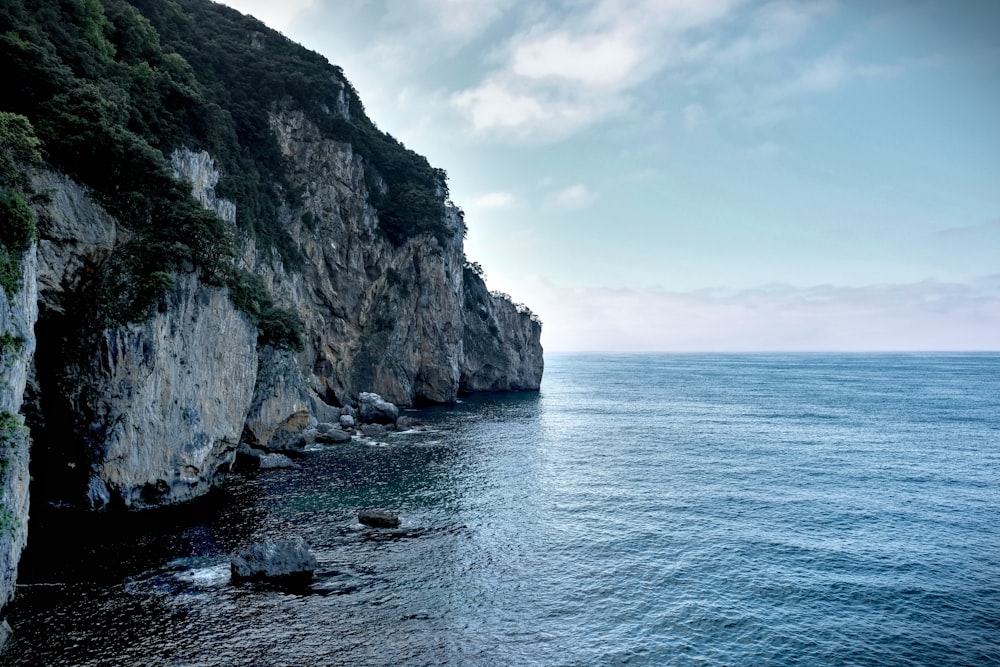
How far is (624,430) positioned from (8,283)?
57593 millimetres

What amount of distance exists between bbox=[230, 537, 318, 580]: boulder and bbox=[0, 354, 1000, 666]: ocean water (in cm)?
75

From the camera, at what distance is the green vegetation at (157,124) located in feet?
94.8

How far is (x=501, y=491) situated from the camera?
3981cm

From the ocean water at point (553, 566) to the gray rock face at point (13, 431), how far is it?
2246 mm

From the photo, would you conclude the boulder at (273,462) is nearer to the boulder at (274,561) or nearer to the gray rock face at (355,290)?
the boulder at (274,561)

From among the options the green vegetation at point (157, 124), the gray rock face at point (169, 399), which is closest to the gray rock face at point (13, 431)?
the green vegetation at point (157, 124)

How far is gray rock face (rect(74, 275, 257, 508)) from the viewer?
28.9 m

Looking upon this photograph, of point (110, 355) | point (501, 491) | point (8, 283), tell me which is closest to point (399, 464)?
point (501, 491)

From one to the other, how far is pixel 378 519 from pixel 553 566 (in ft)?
35.0

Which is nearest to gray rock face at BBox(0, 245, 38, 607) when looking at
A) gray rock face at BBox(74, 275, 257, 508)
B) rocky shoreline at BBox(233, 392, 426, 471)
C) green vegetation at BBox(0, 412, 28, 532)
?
green vegetation at BBox(0, 412, 28, 532)

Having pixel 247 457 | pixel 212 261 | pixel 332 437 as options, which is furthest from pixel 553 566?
pixel 332 437

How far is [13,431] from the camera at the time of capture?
65.4 feet

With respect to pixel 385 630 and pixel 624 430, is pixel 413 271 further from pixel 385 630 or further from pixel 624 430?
pixel 385 630

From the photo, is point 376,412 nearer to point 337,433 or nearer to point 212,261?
point 337,433
